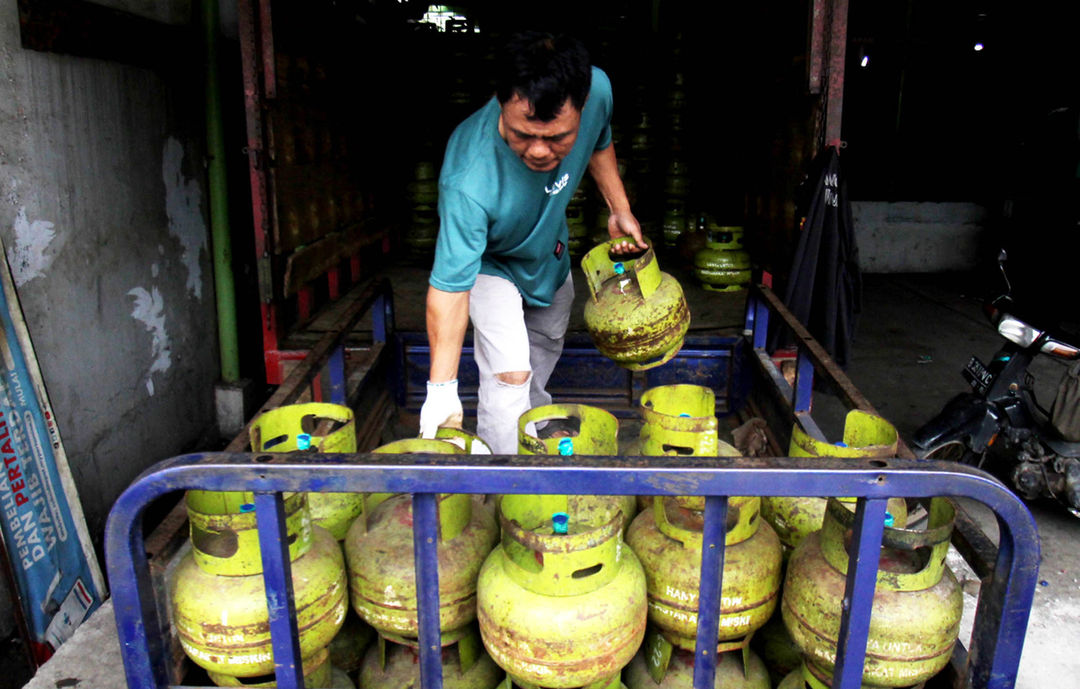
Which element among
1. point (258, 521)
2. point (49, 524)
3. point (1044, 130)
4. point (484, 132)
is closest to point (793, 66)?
point (484, 132)

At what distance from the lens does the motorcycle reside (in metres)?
3.93

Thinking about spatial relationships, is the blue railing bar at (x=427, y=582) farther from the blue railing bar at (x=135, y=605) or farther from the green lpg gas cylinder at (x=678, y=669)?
the green lpg gas cylinder at (x=678, y=669)

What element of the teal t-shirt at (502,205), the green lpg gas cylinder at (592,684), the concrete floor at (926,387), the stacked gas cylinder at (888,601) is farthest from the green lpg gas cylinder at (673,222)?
the green lpg gas cylinder at (592,684)

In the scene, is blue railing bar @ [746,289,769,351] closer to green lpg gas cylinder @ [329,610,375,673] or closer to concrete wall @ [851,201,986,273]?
green lpg gas cylinder @ [329,610,375,673]

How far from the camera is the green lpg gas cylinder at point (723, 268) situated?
5.42 m

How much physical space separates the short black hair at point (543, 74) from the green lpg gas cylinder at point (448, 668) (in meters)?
1.42

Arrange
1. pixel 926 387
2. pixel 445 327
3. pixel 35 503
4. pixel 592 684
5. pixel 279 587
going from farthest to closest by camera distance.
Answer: pixel 926 387
pixel 35 503
pixel 445 327
pixel 592 684
pixel 279 587

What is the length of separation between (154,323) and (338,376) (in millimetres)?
1506

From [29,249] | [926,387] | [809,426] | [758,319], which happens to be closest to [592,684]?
[809,426]

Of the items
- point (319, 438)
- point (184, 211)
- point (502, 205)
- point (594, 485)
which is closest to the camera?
point (594, 485)

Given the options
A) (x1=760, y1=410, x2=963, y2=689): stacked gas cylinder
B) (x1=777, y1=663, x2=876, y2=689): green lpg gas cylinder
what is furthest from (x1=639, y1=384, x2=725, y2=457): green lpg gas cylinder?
(x1=777, y1=663, x2=876, y2=689): green lpg gas cylinder

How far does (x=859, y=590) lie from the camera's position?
1.47 m

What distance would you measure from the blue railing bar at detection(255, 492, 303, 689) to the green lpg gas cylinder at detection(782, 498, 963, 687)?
1.12m

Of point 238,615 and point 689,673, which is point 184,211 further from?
point 689,673
